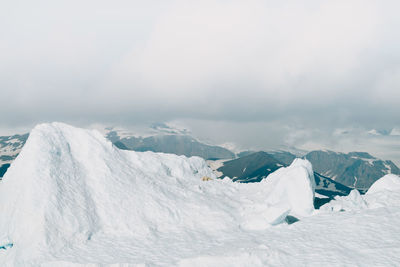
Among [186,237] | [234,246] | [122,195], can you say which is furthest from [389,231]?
[122,195]

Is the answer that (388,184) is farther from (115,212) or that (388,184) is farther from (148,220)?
(115,212)

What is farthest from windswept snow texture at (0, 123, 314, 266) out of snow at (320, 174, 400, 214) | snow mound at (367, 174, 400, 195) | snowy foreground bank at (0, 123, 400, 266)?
snow mound at (367, 174, 400, 195)

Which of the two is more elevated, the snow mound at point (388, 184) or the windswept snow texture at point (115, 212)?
the snow mound at point (388, 184)

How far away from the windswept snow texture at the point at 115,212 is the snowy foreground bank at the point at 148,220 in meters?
0.11

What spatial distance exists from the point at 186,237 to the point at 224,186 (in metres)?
22.9

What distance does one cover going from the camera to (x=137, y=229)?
30875 millimetres

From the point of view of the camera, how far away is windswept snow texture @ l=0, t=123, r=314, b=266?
25094mm

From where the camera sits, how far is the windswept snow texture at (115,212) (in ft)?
82.3

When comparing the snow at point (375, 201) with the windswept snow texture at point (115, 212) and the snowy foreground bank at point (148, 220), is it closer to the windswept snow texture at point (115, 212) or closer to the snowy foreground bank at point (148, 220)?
the snowy foreground bank at point (148, 220)

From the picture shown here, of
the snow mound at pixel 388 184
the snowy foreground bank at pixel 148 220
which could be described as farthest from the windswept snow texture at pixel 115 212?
the snow mound at pixel 388 184

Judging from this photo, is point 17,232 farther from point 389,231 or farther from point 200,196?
point 389,231

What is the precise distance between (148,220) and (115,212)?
13.4ft

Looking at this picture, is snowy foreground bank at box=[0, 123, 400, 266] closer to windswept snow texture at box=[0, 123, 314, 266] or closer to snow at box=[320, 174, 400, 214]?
windswept snow texture at box=[0, 123, 314, 266]

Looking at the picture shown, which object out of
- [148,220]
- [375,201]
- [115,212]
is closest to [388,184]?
[375,201]
